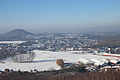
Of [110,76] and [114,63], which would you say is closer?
[110,76]

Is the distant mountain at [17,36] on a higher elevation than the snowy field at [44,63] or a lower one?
lower

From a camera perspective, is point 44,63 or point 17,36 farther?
point 17,36

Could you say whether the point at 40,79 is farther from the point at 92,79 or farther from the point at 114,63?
the point at 114,63

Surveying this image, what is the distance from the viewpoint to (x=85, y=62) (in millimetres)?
11758

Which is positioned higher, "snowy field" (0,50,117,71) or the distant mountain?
"snowy field" (0,50,117,71)

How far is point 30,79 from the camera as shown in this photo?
23.2 feet

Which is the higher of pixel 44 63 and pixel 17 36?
pixel 44 63

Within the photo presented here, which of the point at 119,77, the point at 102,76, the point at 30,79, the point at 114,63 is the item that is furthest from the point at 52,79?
the point at 114,63

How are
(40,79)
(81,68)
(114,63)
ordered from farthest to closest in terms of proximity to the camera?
(114,63), (81,68), (40,79)

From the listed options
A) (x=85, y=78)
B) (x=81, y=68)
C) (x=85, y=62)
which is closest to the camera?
(x=85, y=78)

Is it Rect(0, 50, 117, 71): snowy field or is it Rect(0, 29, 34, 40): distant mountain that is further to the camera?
Rect(0, 29, 34, 40): distant mountain

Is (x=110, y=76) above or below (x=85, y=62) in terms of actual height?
above

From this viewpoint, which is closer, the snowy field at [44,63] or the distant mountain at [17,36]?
the snowy field at [44,63]

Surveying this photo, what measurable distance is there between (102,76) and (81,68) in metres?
2.25
